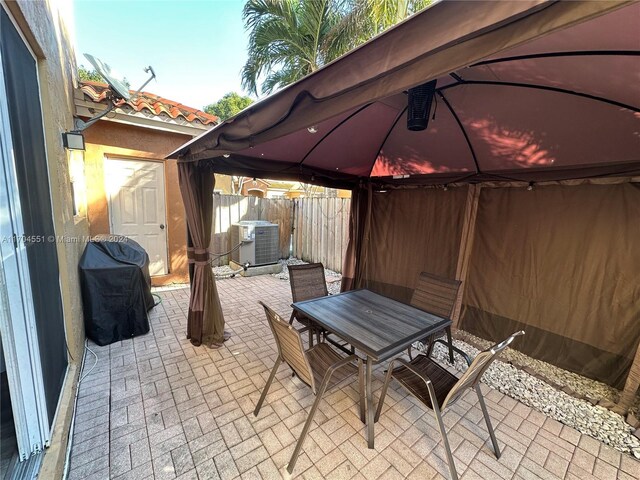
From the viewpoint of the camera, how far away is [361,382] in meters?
1.88

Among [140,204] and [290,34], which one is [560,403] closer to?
[140,204]

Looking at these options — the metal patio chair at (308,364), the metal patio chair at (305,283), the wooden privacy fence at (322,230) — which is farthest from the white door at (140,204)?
the metal patio chair at (308,364)

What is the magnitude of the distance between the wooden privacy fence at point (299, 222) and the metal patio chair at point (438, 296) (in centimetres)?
294

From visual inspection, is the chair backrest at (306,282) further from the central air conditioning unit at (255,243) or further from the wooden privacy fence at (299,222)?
the central air conditioning unit at (255,243)

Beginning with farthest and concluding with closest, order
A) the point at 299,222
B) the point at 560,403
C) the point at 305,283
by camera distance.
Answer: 1. the point at 299,222
2. the point at 305,283
3. the point at 560,403

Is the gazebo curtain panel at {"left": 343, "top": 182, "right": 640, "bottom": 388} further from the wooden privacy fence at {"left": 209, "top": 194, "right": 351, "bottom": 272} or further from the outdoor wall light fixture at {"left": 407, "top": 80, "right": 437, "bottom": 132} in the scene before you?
the wooden privacy fence at {"left": 209, "top": 194, "right": 351, "bottom": 272}

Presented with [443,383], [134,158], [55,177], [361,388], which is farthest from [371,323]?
[134,158]

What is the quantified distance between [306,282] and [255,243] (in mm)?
2923

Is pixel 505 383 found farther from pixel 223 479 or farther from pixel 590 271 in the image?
pixel 223 479

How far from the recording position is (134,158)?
4277 millimetres

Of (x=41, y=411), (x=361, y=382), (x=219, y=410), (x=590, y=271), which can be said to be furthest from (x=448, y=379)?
(x=41, y=411)

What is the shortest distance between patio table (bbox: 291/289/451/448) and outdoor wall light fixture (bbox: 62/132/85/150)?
2.54 m

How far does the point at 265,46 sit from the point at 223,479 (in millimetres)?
6087

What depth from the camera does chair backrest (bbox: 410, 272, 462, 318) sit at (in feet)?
8.29
